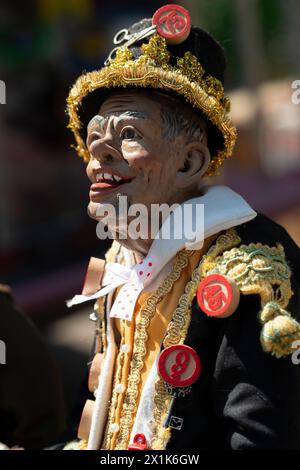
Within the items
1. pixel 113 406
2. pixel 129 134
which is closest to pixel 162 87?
pixel 129 134

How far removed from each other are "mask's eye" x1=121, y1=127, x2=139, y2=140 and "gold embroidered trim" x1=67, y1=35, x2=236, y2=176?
106 millimetres

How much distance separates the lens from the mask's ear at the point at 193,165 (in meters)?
2.18

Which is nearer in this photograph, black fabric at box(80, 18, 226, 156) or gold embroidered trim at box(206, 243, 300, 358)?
gold embroidered trim at box(206, 243, 300, 358)

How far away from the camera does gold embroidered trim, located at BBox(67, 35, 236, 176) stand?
6.85 ft

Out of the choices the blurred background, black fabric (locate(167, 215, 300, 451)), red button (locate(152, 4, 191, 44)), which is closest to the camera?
black fabric (locate(167, 215, 300, 451))

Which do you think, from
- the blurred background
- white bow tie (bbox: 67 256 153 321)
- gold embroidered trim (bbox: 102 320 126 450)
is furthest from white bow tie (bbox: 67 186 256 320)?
the blurred background

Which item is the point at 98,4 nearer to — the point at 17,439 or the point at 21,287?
the point at 21,287

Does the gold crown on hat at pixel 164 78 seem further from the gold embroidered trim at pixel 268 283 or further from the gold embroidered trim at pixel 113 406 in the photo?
the gold embroidered trim at pixel 113 406

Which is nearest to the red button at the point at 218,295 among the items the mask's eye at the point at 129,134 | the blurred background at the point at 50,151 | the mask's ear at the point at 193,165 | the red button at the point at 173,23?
the mask's ear at the point at 193,165

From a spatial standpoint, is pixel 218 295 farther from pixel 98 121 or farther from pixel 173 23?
pixel 173 23

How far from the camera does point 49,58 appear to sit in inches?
260

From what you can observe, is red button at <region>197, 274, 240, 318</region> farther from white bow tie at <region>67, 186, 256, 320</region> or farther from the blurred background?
the blurred background

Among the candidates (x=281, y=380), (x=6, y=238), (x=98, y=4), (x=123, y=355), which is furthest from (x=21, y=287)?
(x=281, y=380)
